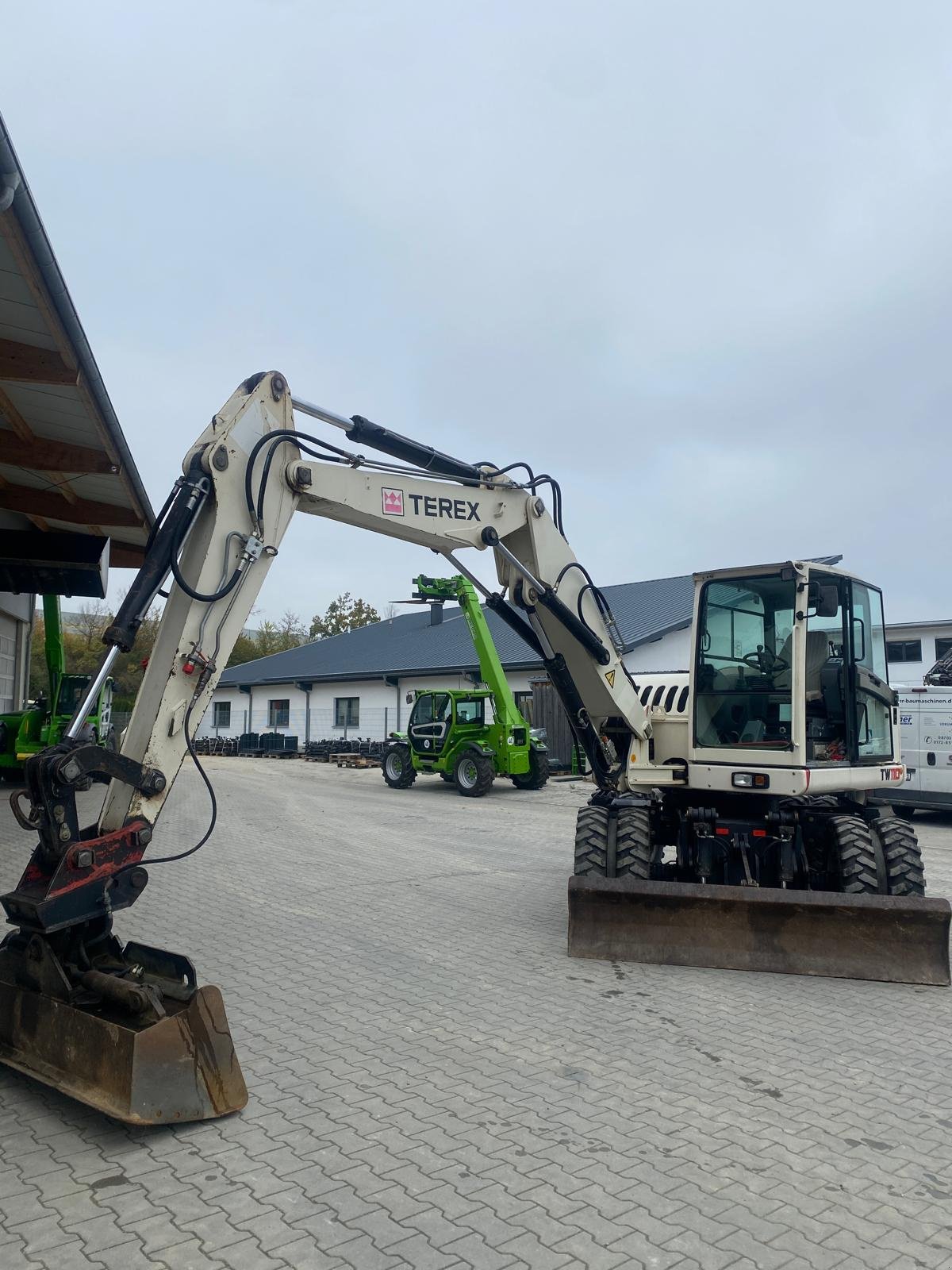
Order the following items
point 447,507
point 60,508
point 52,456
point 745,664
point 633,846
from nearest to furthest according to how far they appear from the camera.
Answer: point 447,507
point 633,846
point 745,664
point 52,456
point 60,508

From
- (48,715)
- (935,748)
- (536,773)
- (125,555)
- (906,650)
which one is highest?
(125,555)

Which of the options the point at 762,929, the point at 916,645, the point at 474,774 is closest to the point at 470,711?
the point at 474,774

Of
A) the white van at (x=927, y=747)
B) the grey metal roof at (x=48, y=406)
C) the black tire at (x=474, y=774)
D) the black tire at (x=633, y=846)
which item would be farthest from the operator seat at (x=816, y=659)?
the black tire at (x=474, y=774)

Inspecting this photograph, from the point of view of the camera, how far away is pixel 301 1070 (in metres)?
4.70

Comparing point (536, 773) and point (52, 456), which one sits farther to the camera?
point (536, 773)

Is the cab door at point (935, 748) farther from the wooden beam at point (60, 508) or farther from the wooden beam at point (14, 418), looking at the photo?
the wooden beam at point (14, 418)

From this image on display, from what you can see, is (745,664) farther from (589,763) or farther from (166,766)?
(166,766)

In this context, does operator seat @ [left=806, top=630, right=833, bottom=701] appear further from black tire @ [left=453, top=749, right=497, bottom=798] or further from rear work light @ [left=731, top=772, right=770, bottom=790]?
black tire @ [left=453, top=749, right=497, bottom=798]

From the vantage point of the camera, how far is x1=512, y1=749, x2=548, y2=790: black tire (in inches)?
824

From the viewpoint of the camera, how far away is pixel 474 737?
69.9 feet

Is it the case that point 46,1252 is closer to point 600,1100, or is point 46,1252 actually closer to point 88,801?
point 600,1100

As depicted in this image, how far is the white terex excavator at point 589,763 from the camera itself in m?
4.19

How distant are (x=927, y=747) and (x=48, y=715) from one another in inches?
616

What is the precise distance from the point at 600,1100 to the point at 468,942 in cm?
299
